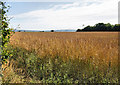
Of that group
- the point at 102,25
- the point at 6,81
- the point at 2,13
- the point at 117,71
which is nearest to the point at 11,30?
the point at 2,13

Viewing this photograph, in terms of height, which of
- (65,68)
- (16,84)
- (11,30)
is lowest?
(16,84)

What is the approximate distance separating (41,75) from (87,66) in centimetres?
147

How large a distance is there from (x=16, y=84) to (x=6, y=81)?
0.90ft

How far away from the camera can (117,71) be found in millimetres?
3180

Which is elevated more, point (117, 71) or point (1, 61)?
point (1, 61)

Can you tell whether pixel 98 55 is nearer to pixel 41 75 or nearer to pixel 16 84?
pixel 41 75

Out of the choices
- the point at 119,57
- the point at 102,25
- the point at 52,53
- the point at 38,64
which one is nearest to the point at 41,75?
the point at 38,64

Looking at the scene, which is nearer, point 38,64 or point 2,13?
point 2,13

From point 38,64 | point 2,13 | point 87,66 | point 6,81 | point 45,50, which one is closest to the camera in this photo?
point 2,13

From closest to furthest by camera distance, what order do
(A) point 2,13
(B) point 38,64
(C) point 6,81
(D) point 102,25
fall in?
1. (A) point 2,13
2. (C) point 6,81
3. (B) point 38,64
4. (D) point 102,25

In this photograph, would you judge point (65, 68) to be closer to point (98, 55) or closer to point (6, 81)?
point (98, 55)

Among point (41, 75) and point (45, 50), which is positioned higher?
point (45, 50)

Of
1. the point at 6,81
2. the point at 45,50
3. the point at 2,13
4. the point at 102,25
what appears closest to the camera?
the point at 2,13

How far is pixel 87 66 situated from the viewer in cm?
349
